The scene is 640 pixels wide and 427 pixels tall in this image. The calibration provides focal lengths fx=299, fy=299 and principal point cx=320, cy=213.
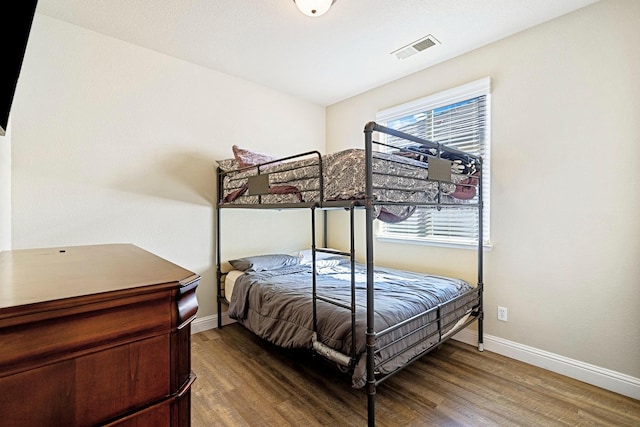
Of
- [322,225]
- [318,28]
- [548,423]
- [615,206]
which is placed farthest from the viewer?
[322,225]

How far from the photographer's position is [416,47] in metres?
2.53

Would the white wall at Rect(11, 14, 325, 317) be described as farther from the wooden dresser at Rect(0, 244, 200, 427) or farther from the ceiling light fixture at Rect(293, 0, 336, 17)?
the wooden dresser at Rect(0, 244, 200, 427)

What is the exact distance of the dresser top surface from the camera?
1.97 feet

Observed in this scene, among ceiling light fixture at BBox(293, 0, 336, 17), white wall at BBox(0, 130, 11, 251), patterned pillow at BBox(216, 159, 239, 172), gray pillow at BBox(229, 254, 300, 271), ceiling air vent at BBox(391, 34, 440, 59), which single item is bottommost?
gray pillow at BBox(229, 254, 300, 271)

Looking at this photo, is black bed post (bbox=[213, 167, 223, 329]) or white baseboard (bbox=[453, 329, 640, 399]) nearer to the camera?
white baseboard (bbox=[453, 329, 640, 399])

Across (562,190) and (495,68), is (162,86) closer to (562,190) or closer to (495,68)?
(495,68)

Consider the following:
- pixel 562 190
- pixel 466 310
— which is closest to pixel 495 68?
pixel 562 190

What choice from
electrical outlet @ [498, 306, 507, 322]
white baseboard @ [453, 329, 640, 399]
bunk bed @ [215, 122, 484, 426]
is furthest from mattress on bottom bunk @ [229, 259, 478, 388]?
white baseboard @ [453, 329, 640, 399]

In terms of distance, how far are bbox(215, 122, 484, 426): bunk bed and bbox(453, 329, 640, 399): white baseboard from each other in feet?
0.41

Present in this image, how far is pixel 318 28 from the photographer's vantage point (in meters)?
2.27

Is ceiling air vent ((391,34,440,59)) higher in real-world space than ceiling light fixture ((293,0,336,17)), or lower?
higher

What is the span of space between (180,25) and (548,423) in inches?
138

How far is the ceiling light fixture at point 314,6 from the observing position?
1.84 m

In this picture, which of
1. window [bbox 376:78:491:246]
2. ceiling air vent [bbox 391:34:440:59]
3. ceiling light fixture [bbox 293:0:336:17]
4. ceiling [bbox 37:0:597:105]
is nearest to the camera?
ceiling light fixture [bbox 293:0:336:17]
